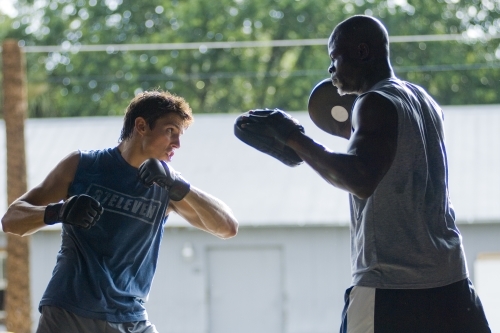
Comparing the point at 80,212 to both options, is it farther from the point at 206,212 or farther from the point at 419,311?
the point at 419,311

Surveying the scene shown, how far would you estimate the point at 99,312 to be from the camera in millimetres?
2215

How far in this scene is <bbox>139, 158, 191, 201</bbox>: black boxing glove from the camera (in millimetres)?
2180

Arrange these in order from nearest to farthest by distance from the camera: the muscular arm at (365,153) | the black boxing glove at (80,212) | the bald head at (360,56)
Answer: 1. the muscular arm at (365,153)
2. the bald head at (360,56)
3. the black boxing glove at (80,212)

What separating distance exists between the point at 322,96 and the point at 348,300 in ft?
2.07

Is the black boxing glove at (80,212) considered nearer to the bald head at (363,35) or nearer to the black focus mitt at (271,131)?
the black focus mitt at (271,131)

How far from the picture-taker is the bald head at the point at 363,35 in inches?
71.1

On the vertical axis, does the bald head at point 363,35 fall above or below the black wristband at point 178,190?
above

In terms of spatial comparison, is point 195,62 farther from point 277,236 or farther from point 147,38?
point 277,236

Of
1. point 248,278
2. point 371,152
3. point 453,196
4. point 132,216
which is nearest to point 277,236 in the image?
point 248,278

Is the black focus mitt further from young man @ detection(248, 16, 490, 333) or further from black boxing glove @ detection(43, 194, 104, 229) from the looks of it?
black boxing glove @ detection(43, 194, 104, 229)

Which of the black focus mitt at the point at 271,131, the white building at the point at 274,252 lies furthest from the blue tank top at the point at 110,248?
the white building at the point at 274,252

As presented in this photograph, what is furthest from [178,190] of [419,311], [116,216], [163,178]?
[419,311]

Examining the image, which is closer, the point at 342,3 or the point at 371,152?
the point at 371,152

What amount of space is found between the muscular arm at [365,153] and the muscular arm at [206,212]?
0.77m
